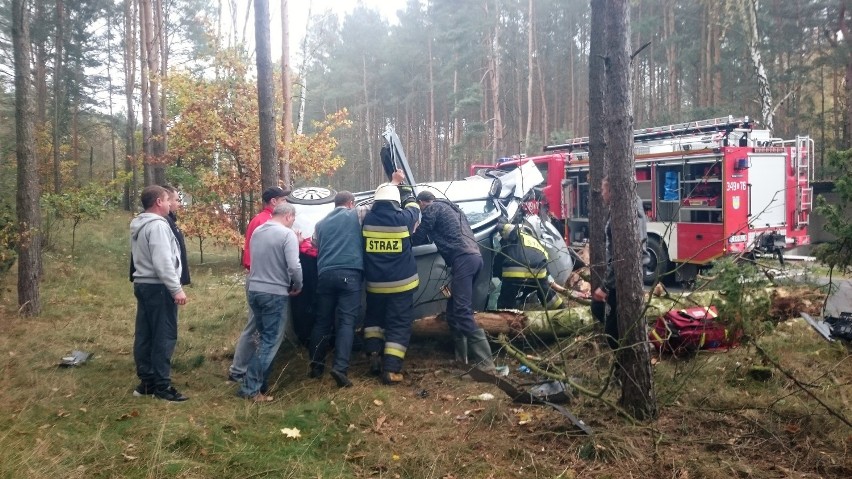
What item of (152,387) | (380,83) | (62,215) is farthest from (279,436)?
(380,83)

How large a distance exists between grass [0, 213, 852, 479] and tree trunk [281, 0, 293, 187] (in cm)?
778

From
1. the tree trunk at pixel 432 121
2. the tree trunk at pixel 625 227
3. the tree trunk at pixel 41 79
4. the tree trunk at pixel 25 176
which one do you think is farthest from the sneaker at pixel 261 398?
the tree trunk at pixel 432 121

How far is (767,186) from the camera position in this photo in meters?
10.6

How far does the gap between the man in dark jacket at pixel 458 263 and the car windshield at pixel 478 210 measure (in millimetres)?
954

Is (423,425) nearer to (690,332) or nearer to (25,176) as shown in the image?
(690,332)

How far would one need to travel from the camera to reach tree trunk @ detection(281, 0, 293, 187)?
44.4ft

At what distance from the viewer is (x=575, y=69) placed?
31.6m

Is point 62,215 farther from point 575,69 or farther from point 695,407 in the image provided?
point 575,69

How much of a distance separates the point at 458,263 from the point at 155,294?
8.60 feet

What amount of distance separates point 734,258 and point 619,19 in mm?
1989

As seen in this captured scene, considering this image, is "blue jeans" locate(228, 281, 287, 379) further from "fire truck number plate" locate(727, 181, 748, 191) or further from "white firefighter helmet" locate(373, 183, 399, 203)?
"fire truck number plate" locate(727, 181, 748, 191)

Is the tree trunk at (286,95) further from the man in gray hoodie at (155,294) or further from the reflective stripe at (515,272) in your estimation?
the man in gray hoodie at (155,294)

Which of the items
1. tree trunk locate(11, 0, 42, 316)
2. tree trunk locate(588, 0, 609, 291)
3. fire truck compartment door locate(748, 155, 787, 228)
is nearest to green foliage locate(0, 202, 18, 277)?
tree trunk locate(11, 0, 42, 316)

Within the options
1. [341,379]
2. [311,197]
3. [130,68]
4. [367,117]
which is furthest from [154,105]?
[367,117]
